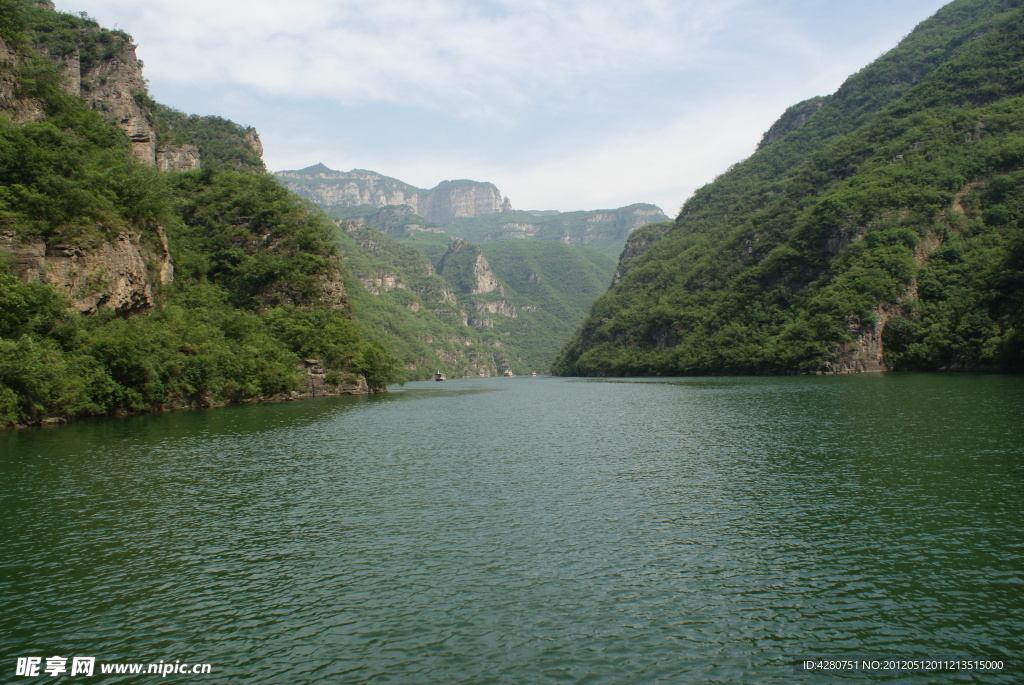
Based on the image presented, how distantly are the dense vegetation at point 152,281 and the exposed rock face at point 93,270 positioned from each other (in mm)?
675

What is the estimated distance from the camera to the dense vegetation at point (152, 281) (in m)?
47.8

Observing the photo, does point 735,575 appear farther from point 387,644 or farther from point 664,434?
point 664,434

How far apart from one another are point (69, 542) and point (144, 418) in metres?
39.0

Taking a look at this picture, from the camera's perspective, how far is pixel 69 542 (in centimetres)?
1842

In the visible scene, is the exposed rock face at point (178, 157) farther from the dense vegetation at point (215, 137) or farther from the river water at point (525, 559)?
the river water at point (525, 559)

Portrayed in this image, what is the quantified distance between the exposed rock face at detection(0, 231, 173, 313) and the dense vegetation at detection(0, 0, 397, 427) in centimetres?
67

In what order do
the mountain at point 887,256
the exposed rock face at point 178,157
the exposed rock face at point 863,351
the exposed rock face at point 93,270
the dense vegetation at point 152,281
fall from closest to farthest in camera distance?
1. the dense vegetation at point 152,281
2. the exposed rock face at point 93,270
3. the mountain at point 887,256
4. the exposed rock face at point 863,351
5. the exposed rock face at point 178,157

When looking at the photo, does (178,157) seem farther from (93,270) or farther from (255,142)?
(93,270)

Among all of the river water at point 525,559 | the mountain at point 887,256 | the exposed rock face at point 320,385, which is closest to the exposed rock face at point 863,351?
the mountain at point 887,256

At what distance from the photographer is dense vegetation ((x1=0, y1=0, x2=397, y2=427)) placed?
1884 inches

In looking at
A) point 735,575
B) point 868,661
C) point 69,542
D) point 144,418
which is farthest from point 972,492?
point 144,418

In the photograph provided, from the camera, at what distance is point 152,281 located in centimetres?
6944

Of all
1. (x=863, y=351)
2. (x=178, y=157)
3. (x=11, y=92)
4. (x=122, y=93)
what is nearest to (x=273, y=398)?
(x=11, y=92)

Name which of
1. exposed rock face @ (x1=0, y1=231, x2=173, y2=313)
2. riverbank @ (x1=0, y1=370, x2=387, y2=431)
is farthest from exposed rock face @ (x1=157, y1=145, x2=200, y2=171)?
exposed rock face @ (x1=0, y1=231, x2=173, y2=313)
